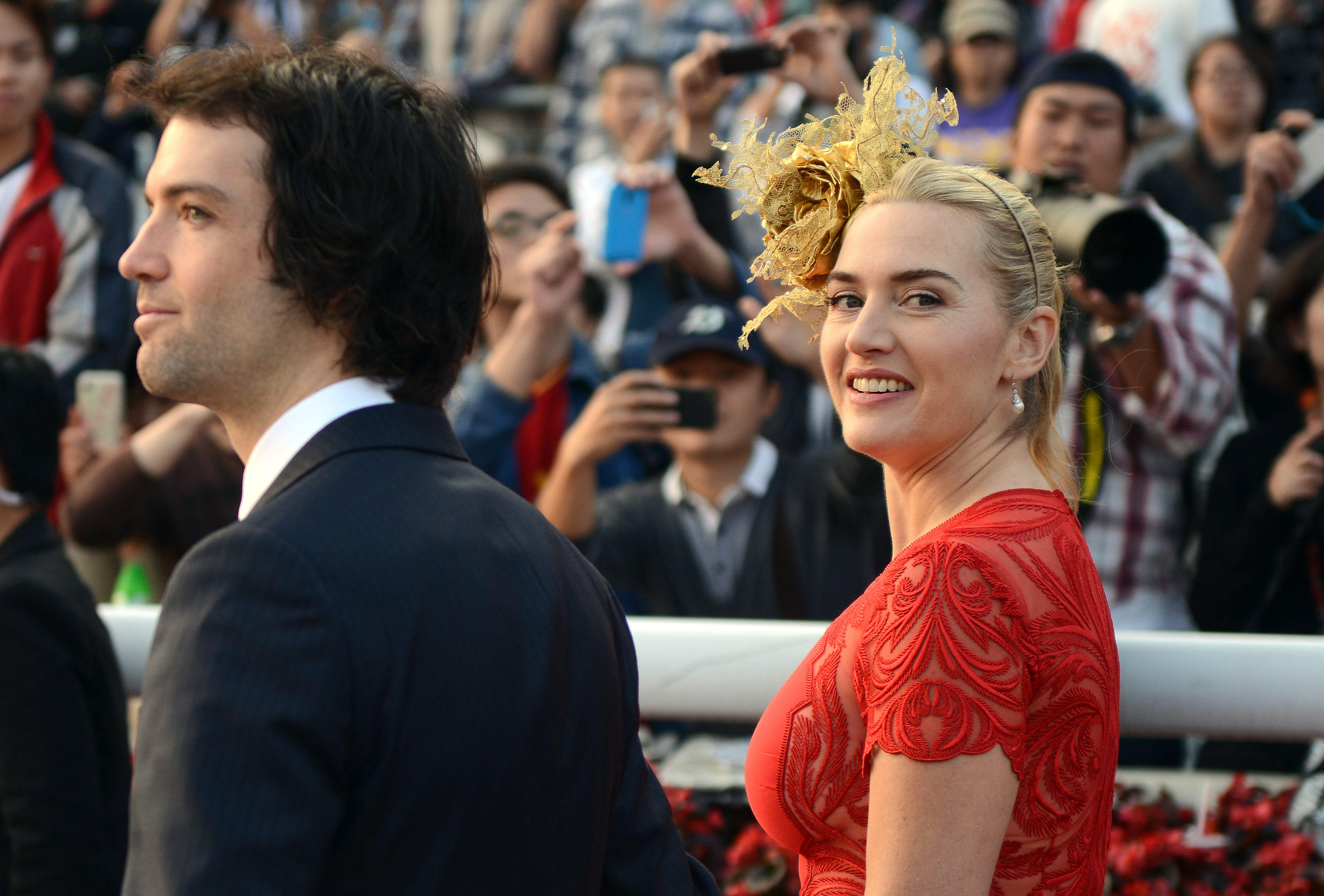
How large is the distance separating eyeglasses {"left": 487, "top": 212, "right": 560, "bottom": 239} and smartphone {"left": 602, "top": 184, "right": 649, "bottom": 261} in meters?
0.47

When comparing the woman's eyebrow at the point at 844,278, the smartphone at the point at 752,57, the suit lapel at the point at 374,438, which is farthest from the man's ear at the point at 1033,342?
the smartphone at the point at 752,57

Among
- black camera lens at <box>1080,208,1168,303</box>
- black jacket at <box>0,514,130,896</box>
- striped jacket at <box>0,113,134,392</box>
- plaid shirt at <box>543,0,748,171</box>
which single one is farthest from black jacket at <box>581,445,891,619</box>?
plaid shirt at <box>543,0,748,171</box>

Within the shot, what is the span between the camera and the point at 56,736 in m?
2.23

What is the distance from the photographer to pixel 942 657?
59.9 inches

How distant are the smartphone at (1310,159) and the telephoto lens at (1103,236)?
87 centimetres

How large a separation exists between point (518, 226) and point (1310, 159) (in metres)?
2.32

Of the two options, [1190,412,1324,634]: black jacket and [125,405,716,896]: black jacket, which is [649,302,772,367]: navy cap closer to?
[1190,412,1324,634]: black jacket

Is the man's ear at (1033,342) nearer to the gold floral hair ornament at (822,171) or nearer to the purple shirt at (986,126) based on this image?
the gold floral hair ornament at (822,171)

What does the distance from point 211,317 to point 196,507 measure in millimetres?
2564

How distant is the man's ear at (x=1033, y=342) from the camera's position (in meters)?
1.79

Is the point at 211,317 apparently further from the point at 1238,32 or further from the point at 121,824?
the point at 1238,32

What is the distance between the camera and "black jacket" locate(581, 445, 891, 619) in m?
3.19

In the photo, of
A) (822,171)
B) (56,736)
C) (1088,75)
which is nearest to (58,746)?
(56,736)

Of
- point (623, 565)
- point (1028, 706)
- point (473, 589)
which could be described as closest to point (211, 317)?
point (473, 589)
